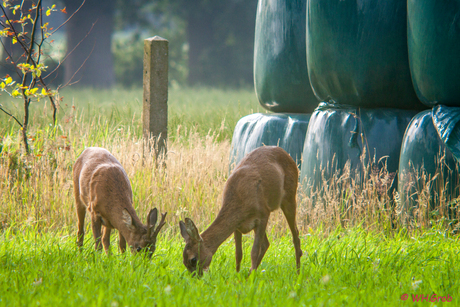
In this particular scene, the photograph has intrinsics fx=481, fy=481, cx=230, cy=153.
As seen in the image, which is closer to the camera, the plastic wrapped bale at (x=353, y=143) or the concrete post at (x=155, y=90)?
the plastic wrapped bale at (x=353, y=143)

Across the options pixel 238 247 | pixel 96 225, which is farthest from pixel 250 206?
→ pixel 96 225

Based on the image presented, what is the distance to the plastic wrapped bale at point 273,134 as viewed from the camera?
5582mm

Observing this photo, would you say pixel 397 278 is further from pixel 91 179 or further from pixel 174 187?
pixel 174 187

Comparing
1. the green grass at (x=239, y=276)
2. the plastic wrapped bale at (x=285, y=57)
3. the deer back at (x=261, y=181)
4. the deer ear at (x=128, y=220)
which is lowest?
the green grass at (x=239, y=276)

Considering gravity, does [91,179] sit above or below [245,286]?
above

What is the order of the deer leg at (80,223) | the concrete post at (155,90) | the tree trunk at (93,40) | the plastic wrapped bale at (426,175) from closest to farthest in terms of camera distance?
the deer leg at (80,223), the plastic wrapped bale at (426,175), the concrete post at (155,90), the tree trunk at (93,40)

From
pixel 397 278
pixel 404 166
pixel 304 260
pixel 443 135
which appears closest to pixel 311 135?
pixel 404 166

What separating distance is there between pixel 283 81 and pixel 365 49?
124cm

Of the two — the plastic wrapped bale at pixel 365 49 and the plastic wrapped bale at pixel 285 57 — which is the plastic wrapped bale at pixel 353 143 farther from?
the plastic wrapped bale at pixel 285 57

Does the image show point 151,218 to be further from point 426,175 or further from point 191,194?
point 426,175

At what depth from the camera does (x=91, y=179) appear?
348cm

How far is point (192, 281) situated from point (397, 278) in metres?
1.40

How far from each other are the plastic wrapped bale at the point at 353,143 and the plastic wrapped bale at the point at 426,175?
30cm

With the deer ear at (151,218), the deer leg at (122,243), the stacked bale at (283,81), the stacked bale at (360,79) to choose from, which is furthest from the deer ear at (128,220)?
the stacked bale at (283,81)
